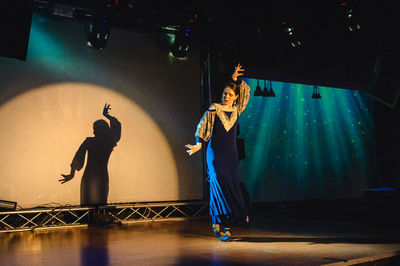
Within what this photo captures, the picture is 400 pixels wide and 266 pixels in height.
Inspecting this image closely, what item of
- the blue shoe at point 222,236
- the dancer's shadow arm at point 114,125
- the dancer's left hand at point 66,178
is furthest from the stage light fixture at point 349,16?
the dancer's left hand at point 66,178

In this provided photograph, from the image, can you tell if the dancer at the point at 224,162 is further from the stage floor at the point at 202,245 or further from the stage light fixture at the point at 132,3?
the stage light fixture at the point at 132,3

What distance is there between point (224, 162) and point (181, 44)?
11.5 feet

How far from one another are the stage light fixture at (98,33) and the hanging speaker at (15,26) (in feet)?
4.18

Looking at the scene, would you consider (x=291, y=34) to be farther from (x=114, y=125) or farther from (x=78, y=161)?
(x=78, y=161)

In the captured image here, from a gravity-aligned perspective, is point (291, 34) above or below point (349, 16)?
below

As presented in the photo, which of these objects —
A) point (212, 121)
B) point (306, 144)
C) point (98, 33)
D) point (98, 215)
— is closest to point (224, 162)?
point (212, 121)

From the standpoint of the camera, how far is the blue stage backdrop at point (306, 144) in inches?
346

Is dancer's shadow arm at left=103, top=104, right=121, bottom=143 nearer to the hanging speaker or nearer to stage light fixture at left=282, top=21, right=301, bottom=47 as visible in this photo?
the hanging speaker

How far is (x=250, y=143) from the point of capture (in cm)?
871

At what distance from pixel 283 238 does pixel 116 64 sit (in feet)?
13.1

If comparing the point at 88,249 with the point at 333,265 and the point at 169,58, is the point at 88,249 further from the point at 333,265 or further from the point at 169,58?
the point at 169,58

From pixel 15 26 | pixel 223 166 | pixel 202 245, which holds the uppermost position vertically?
pixel 15 26

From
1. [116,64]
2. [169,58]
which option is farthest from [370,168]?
[116,64]

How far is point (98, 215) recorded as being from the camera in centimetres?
633
